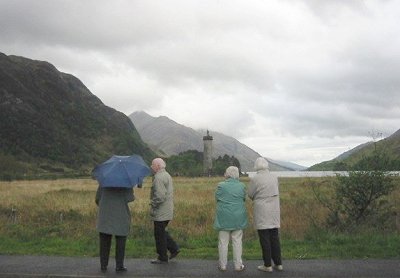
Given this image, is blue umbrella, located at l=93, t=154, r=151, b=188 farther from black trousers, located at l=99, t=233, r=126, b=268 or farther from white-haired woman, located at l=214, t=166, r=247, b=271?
white-haired woman, located at l=214, t=166, r=247, b=271

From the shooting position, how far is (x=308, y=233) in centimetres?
1459

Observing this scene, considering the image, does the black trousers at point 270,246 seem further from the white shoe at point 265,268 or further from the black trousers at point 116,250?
the black trousers at point 116,250

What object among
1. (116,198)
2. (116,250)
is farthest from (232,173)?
(116,250)

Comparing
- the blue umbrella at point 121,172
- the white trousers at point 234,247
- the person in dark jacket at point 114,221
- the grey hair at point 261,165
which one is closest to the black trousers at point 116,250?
the person in dark jacket at point 114,221

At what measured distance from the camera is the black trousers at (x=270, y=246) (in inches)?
391

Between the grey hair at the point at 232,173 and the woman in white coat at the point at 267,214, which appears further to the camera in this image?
the grey hair at the point at 232,173

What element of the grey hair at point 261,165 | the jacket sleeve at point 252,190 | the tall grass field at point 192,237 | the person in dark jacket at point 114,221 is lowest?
the tall grass field at point 192,237

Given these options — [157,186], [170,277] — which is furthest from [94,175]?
[170,277]

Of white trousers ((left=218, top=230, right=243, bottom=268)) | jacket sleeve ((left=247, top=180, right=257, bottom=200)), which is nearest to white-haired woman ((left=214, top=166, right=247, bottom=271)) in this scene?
white trousers ((left=218, top=230, right=243, bottom=268))

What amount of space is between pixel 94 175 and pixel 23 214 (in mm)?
12984

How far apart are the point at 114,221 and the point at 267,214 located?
2.91 meters

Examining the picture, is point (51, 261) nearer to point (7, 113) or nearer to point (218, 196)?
point (218, 196)

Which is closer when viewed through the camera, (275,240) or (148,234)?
(275,240)

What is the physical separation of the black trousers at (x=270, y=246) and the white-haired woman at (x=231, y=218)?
0.41 metres
